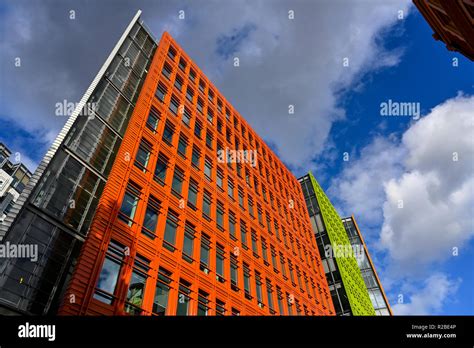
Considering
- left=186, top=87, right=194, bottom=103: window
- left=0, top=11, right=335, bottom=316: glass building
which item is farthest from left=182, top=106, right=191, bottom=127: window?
left=186, top=87, right=194, bottom=103: window

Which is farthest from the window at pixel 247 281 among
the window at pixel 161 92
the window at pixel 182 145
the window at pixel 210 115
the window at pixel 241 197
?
the window at pixel 210 115

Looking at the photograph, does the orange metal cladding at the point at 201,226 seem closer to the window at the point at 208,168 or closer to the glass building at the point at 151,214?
the glass building at the point at 151,214

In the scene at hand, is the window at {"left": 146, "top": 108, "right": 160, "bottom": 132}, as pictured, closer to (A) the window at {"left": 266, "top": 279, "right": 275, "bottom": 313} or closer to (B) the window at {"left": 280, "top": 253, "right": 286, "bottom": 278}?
(A) the window at {"left": 266, "top": 279, "right": 275, "bottom": 313}

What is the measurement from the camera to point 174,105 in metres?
30.3

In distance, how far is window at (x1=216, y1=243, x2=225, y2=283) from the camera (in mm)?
23609

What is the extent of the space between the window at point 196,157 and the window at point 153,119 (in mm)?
4282

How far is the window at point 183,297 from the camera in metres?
19.0

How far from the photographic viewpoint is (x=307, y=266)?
4019 cm

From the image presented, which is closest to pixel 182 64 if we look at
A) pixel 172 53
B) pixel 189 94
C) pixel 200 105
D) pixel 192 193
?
pixel 172 53

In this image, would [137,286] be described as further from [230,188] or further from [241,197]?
[241,197]

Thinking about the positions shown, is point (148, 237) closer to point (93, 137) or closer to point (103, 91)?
point (93, 137)
